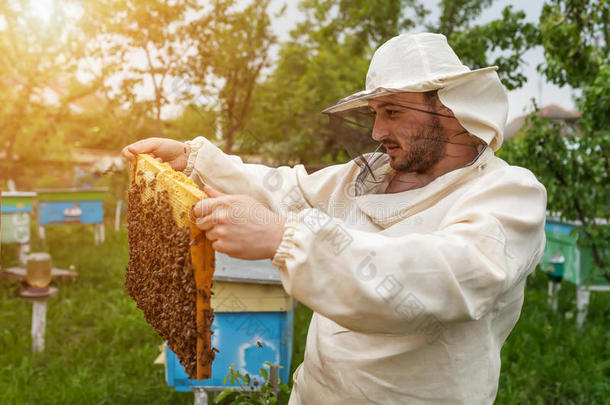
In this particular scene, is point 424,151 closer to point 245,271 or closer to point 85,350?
point 245,271

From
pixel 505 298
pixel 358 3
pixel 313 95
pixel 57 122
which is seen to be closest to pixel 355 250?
pixel 505 298

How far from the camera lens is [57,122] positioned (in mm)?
10727

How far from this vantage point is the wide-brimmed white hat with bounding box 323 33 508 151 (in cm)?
151

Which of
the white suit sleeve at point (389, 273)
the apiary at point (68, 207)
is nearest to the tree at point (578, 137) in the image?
the white suit sleeve at point (389, 273)

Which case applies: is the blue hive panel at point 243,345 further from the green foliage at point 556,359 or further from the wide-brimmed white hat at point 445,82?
the wide-brimmed white hat at point 445,82

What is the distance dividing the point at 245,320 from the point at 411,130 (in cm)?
211

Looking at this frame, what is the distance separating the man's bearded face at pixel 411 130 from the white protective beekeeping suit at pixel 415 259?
2.7 inches

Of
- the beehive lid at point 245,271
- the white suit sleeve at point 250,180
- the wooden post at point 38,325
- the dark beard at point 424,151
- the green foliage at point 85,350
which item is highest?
the dark beard at point 424,151

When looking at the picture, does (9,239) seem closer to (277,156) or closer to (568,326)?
(277,156)

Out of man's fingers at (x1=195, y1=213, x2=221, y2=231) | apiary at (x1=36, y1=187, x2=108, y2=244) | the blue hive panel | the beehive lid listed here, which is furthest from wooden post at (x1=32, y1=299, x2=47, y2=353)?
man's fingers at (x1=195, y1=213, x2=221, y2=231)

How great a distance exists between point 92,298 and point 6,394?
7.97 feet

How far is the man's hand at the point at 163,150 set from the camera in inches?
81.5

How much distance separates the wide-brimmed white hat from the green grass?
314cm

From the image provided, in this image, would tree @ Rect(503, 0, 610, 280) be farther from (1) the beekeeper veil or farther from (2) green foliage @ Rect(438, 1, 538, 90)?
(1) the beekeeper veil
